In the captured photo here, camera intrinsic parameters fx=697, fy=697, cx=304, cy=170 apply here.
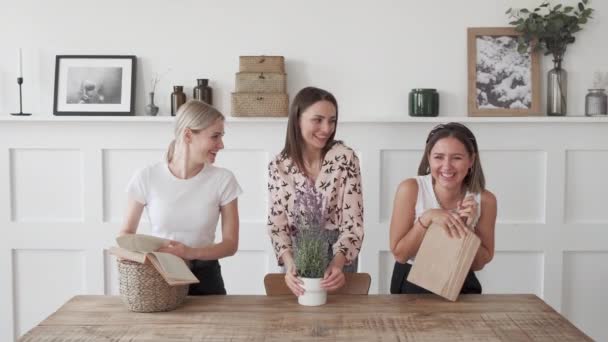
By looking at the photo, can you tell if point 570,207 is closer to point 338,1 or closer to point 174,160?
point 338,1

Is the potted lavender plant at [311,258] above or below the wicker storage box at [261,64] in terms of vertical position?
below

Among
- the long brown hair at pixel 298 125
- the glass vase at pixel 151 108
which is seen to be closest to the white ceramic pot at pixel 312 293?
the long brown hair at pixel 298 125

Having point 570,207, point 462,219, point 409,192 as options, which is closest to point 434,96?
point 570,207

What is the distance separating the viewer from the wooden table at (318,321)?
1773 millimetres

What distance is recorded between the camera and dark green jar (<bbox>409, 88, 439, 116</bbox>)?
3455mm

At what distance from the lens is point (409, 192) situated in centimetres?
242

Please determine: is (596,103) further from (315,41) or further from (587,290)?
(315,41)

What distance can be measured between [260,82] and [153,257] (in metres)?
1.69

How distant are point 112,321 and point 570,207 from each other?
2.57 meters

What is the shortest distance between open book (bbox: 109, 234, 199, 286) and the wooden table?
11 centimetres

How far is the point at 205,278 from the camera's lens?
8.23 feet

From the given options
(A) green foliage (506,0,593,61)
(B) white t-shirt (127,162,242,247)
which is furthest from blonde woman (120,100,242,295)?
(A) green foliage (506,0,593,61)

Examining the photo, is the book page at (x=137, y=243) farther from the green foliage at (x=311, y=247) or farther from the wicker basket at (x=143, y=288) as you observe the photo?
the green foliage at (x=311, y=247)

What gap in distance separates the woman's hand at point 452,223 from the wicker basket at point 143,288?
0.82 m
